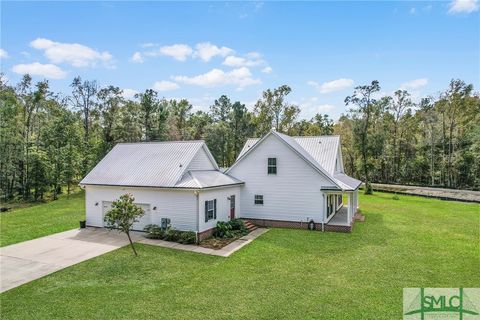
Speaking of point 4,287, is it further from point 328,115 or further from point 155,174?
point 328,115

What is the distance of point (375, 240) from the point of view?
16281 millimetres

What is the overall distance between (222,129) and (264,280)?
1436 inches

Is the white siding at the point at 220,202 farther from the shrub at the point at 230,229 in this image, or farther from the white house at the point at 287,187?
the white house at the point at 287,187

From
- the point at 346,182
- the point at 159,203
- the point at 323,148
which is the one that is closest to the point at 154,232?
the point at 159,203

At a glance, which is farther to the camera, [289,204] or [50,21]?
[289,204]

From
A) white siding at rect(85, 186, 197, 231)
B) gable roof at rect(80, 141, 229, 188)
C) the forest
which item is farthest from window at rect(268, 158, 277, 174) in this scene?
the forest

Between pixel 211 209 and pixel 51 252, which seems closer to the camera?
pixel 51 252

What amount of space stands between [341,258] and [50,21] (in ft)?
53.6

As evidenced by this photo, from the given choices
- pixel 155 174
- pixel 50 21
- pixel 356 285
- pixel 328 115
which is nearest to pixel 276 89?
pixel 328 115

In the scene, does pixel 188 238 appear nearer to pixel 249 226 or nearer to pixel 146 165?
pixel 249 226

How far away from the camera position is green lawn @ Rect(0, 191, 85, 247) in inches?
685

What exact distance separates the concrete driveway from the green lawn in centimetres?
141

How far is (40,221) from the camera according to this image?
2133cm

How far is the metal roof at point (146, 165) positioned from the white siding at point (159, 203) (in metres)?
0.48
